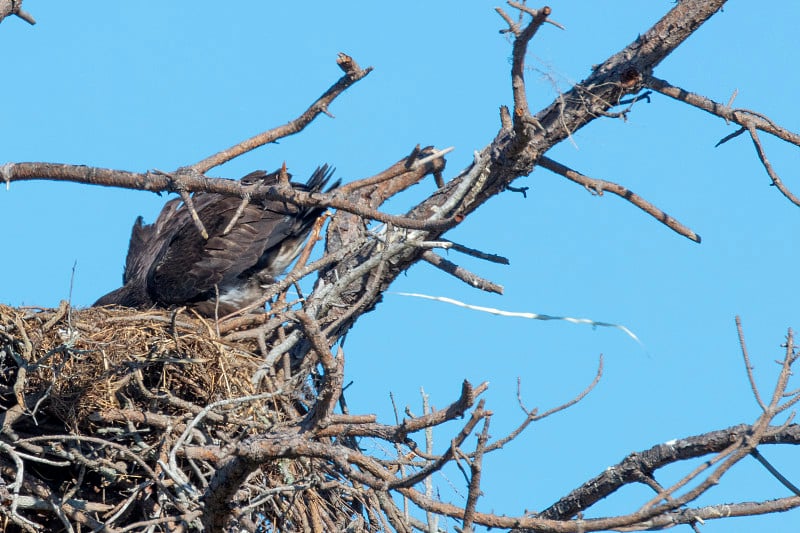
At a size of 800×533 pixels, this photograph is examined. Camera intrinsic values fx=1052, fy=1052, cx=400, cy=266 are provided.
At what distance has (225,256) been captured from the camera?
7258 millimetres

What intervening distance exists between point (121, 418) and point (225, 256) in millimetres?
2260

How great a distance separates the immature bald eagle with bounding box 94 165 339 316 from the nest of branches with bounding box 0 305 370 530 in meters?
1.33

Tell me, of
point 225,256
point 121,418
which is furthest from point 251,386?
point 225,256

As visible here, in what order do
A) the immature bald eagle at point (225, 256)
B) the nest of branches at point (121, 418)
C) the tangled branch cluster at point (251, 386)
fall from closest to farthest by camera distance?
1. the tangled branch cluster at point (251, 386)
2. the nest of branches at point (121, 418)
3. the immature bald eagle at point (225, 256)

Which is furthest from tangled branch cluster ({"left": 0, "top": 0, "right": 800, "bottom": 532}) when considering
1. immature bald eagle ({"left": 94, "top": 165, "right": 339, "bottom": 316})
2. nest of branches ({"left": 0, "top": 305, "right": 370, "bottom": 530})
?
immature bald eagle ({"left": 94, "top": 165, "right": 339, "bottom": 316})

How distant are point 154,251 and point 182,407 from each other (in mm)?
2690

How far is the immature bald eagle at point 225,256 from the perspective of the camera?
7168 mm

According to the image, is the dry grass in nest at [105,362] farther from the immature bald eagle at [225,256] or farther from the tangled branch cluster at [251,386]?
Answer: the immature bald eagle at [225,256]

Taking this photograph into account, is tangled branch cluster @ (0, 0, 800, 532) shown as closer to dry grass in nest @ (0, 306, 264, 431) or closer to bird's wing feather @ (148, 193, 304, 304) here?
dry grass in nest @ (0, 306, 264, 431)

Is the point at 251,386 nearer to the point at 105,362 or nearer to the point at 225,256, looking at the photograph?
the point at 105,362

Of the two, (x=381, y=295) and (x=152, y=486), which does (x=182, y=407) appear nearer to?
(x=152, y=486)

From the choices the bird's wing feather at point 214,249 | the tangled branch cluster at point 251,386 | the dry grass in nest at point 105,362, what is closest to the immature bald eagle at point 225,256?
the bird's wing feather at point 214,249

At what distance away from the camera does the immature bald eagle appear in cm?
717

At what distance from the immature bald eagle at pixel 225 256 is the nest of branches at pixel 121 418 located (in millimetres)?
1326
